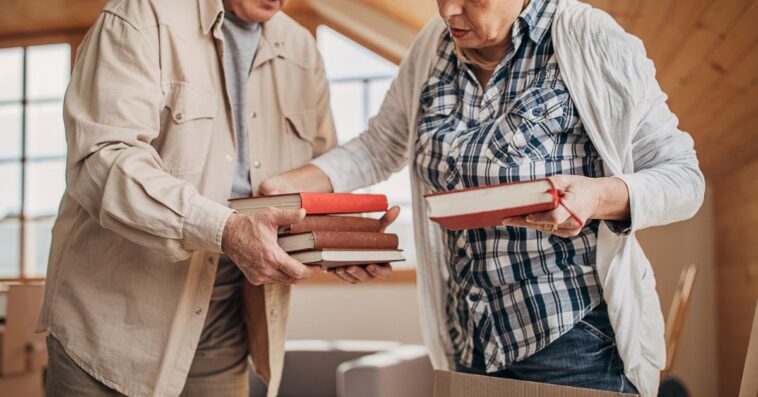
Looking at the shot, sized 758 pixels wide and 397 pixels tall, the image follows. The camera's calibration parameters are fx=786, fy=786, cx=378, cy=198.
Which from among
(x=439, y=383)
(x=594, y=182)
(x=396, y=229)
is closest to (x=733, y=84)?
(x=594, y=182)

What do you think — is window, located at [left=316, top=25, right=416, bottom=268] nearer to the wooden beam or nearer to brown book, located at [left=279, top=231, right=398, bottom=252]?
the wooden beam

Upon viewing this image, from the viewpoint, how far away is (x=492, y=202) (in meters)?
1.07

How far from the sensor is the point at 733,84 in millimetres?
2562

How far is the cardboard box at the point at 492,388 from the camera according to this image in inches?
41.8

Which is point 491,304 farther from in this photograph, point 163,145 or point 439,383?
point 163,145

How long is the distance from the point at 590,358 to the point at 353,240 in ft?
1.50

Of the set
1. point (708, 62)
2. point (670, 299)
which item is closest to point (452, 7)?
point (708, 62)

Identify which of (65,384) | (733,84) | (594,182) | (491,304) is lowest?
(65,384)

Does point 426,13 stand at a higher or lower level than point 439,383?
higher

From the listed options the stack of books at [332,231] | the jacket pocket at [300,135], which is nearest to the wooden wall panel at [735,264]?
the jacket pocket at [300,135]

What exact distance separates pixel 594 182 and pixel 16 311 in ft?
9.15

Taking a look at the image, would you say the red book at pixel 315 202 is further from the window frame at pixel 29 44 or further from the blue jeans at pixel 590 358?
the window frame at pixel 29 44

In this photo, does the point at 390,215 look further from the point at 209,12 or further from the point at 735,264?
the point at 735,264

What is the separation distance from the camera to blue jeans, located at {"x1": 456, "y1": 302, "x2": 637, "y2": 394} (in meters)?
1.28
